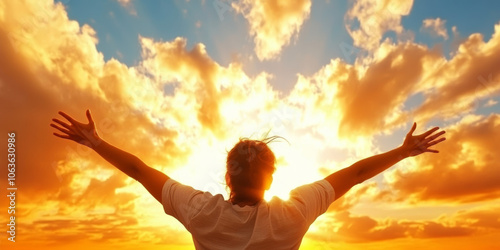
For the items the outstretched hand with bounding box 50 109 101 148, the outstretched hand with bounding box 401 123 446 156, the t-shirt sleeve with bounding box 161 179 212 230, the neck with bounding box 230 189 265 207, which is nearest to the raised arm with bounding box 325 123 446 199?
the outstretched hand with bounding box 401 123 446 156

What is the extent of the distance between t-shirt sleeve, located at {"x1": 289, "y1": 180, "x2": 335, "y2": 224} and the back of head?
1.21 ft

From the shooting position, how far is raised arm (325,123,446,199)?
4.94 metres

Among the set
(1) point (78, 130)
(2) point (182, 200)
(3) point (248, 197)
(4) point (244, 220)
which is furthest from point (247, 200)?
(1) point (78, 130)

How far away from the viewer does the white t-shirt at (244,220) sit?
4.18 meters

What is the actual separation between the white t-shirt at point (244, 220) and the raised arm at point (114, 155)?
38 centimetres

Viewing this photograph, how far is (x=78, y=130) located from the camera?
5.97 m

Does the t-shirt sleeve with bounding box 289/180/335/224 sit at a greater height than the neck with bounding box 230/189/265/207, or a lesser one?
lesser

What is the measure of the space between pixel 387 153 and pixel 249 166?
6.90 ft

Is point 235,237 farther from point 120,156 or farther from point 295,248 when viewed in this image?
point 120,156

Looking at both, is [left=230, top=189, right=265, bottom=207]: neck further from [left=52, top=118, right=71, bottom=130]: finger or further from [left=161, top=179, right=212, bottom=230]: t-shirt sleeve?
[left=52, top=118, right=71, bottom=130]: finger

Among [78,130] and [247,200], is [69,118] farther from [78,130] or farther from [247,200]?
[247,200]

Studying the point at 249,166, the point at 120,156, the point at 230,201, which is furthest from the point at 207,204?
the point at 120,156

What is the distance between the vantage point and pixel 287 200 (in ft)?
14.4

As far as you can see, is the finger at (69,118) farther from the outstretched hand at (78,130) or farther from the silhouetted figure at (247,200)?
the silhouetted figure at (247,200)
